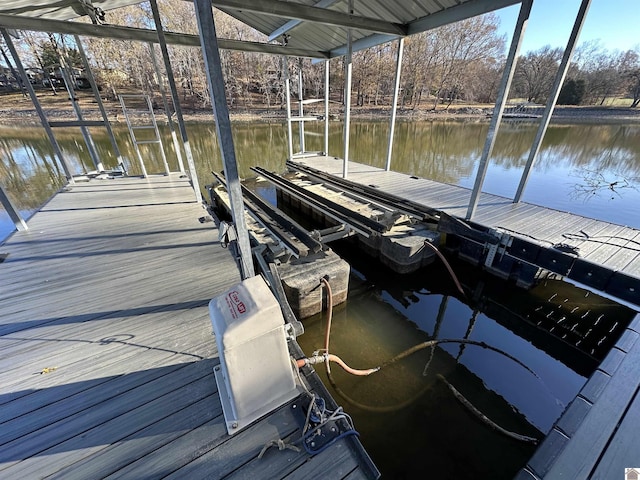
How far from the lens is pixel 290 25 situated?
6.07 meters

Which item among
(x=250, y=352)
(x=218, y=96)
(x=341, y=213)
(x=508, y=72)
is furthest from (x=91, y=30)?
(x=508, y=72)

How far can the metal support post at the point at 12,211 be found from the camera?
3.82 m

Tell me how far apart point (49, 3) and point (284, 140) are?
15.1 meters

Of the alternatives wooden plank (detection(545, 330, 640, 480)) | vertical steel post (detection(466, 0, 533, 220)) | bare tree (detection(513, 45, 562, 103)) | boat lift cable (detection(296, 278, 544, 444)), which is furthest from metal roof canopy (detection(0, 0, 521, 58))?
bare tree (detection(513, 45, 562, 103))

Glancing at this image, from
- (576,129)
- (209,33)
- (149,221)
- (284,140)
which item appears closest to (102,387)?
(209,33)

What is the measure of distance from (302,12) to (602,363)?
616 cm

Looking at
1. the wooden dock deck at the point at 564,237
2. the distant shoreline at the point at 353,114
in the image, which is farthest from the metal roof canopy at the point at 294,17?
the distant shoreline at the point at 353,114

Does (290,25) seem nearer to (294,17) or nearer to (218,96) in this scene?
(294,17)

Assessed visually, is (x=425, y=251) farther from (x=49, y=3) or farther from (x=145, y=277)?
(x=49, y=3)

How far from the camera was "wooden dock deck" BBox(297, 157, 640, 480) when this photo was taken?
1817 mm

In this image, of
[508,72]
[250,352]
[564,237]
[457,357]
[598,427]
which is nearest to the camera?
[250,352]

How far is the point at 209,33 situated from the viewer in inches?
77.6

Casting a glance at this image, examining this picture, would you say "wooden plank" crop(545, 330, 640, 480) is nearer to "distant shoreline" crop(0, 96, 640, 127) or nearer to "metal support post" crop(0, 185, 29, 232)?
"metal support post" crop(0, 185, 29, 232)

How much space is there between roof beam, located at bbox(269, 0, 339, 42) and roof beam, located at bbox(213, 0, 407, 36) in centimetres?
67
